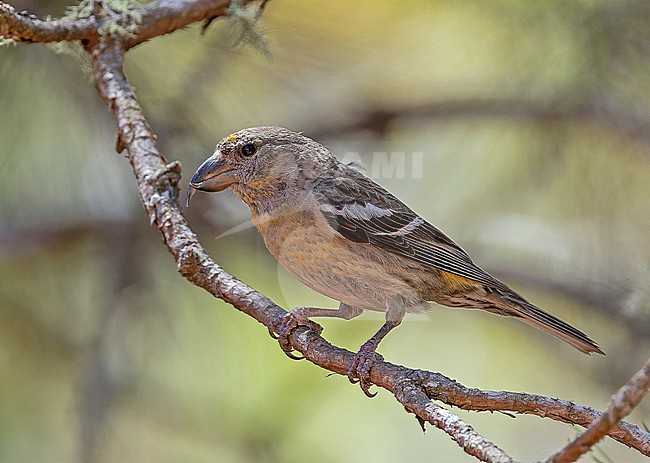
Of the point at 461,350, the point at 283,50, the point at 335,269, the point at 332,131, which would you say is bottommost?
the point at 335,269

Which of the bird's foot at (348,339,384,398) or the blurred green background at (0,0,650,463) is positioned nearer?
the bird's foot at (348,339,384,398)

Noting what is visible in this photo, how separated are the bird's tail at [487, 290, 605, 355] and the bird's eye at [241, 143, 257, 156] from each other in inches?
20.6

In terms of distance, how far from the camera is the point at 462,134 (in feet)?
7.82

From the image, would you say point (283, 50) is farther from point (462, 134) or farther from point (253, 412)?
point (253, 412)

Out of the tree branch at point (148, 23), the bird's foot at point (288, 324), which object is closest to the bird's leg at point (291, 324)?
the bird's foot at point (288, 324)

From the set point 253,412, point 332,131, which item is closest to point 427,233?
point 332,131

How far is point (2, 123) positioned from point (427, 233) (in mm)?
1138

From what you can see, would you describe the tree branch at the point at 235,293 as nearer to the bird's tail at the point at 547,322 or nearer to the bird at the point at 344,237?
the bird at the point at 344,237

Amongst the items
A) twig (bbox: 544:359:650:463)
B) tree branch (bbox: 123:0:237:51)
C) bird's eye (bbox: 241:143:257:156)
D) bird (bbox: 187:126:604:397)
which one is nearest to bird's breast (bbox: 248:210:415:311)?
bird (bbox: 187:126:604:397)

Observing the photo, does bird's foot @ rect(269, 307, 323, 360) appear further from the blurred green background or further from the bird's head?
the blurred green background

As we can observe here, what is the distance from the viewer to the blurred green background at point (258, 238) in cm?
194

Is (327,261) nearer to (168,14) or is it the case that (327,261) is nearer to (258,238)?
(168,14)

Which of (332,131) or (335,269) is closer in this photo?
(335,269)

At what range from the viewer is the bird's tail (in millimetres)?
1254
